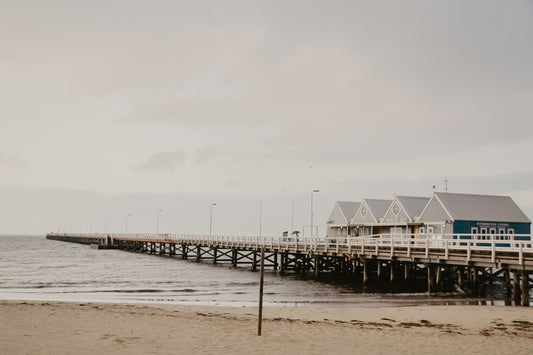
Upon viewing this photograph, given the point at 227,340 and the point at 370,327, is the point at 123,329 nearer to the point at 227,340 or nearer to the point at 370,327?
the point at 227,340

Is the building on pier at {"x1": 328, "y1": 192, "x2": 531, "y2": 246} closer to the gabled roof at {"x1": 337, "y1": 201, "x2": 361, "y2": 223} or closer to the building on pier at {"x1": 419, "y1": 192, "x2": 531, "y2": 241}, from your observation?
the building on pier at {"x1": 419, "y1": 192, "x2": 531, "y2": 241}

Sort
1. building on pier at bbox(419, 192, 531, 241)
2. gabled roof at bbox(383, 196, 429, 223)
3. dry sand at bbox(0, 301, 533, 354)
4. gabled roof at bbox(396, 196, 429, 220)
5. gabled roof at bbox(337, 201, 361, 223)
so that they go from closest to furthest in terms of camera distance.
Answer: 1. dry sand at bbox(0, 301, 533, 354)
2. building on pier at bbox(419, 192, 531, 241)
3. gabled roof at bbox(383, 196, 429, 223)
4. gabled roof at bbox(396, 196, 429, 220)
5. gabled roof at bbox(337, 201, 361, 223)

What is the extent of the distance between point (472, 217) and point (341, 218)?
18108 millimetres

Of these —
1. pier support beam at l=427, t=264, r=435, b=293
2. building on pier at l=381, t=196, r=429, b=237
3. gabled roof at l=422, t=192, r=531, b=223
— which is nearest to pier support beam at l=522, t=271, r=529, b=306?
pier support beam at l=427, t=264, r=435, b=293

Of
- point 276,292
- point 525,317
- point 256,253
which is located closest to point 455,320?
point 525,317

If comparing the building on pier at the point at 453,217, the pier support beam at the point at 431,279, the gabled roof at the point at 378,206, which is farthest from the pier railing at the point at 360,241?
the gabled roof at the point at 378,206

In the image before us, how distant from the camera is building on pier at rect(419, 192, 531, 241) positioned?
124 ft

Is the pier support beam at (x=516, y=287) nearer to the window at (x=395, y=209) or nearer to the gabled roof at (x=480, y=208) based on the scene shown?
the gabled roof at (x=480, y=208)

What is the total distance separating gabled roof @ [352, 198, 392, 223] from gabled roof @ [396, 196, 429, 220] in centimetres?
413

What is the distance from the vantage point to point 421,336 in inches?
512

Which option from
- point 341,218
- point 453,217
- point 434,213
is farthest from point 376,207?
point 453,217

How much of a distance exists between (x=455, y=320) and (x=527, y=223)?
2839 centimetres

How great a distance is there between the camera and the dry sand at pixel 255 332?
10594 millimetres

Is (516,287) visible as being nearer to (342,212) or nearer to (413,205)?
(413,205)
